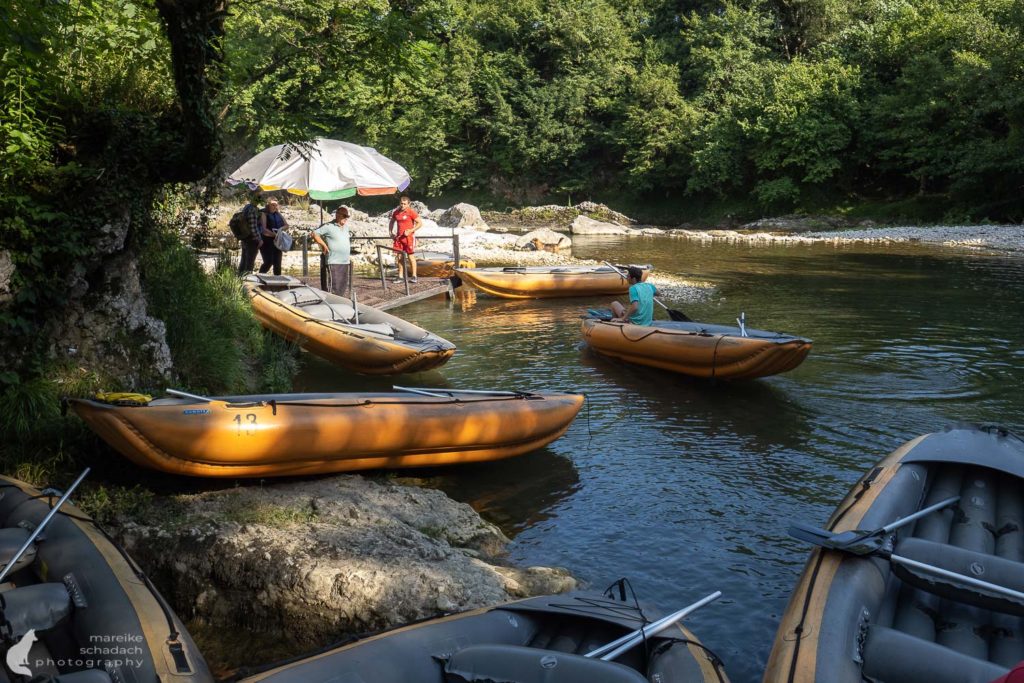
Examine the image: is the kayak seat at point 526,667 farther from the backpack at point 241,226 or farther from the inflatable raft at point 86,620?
the backpack at point 241,226

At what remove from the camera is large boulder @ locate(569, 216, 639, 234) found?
32.8 m

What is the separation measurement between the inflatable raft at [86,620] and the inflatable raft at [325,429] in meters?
1.46

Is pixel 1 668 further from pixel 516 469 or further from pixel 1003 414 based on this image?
pixel 1003 414

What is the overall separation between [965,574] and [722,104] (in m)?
37.4

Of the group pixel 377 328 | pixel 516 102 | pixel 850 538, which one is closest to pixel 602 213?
pixel 516 102

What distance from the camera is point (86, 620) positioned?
3.28m

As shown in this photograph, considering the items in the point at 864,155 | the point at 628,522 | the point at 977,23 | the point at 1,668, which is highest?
the point at 977,23

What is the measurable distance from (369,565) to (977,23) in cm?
3160

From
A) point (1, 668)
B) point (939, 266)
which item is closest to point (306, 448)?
point (1, 668)

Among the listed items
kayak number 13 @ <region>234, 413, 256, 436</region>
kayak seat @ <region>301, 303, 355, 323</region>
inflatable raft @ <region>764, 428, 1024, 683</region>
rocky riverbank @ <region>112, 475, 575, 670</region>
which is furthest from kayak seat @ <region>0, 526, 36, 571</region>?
kayak seat @ <region>301, 303, 355, 323</region>

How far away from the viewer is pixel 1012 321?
13.0 m

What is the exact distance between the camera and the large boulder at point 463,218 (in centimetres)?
3212

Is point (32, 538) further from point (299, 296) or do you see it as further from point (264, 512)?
point (299, 296)

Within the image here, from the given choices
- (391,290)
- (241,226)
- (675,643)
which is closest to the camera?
(675,643)
